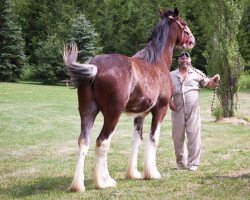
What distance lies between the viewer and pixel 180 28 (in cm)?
743

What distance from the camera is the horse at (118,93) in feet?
19.2

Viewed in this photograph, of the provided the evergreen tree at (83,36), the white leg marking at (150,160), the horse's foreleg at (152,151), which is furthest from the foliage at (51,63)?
the white leg marking at (150,160)

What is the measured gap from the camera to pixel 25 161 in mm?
8688

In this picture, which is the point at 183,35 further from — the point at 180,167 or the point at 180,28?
the point at 180,167

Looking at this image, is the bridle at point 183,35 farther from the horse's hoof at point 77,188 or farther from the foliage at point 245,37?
the foliage at point 245,37

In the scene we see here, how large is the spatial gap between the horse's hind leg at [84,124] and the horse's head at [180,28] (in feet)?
7.46

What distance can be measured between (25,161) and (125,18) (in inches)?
1518

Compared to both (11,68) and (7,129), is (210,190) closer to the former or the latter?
(7,129)

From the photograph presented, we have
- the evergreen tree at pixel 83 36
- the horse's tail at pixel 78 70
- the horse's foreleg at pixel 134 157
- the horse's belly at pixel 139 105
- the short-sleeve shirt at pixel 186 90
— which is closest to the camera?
the horse's tail at pixel 78 70

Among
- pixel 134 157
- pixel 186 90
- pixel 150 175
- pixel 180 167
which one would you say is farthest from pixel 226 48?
pixel 150 175

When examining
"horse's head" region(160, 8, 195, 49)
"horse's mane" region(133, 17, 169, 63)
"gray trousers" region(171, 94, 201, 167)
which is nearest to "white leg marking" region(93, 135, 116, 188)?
"horse's mane" region(133, 17, 169, 63)

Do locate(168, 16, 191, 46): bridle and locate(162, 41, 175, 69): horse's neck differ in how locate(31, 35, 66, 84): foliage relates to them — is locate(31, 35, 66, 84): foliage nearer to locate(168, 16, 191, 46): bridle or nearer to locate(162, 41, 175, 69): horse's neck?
locate(168, 16, 191, 46): bridle

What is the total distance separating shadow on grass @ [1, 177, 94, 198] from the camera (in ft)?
19.6

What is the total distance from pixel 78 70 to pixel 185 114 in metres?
2.78
